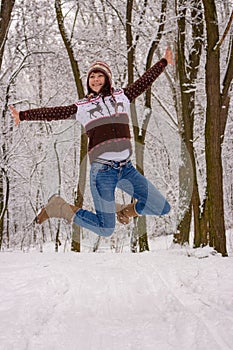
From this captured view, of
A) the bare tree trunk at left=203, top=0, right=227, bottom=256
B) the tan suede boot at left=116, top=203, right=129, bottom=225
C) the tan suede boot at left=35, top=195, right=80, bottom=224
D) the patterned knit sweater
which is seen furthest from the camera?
the bare tree trunk at left=203, top=0, right=227, bottom=256

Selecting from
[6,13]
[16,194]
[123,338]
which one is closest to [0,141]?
[6,13]

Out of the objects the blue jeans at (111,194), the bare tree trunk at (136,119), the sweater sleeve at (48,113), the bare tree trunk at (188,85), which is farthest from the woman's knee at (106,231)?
the bare tree trunk at (136,119)

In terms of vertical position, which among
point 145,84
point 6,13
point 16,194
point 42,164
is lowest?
point 16,194

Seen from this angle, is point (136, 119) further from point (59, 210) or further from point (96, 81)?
point (59, 210)

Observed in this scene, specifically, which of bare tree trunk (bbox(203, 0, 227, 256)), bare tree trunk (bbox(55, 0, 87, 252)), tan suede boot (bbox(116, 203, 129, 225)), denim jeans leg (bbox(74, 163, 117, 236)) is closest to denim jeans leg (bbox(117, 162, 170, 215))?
denim jeans leg (bbox(74, 163, 117, 236))

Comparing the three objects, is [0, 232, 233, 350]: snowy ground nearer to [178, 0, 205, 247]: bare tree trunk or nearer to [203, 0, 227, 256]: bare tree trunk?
[203, 0, 227, 256]: bare tree trunk

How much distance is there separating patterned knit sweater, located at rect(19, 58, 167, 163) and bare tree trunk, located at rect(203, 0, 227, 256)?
135cm

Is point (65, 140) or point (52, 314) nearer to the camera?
point (52, 314)

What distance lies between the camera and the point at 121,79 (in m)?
11.5

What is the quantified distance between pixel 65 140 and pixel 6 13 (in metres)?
8.76

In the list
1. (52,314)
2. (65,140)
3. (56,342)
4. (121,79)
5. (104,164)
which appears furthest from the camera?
(65,140)

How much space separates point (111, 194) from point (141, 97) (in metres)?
9.41

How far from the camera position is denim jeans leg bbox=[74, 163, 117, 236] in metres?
3.72

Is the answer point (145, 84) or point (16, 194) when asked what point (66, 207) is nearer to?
point (145, 84)
